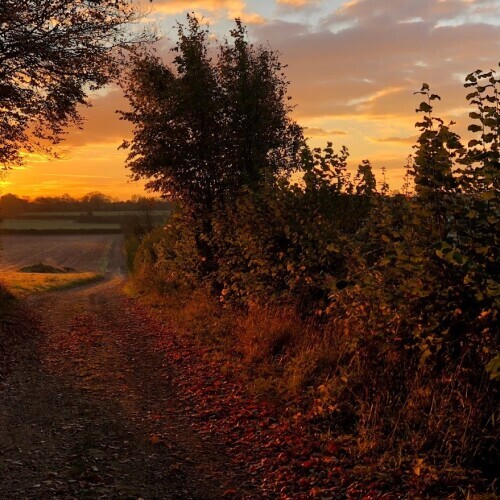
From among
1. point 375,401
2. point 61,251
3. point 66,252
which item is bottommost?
point 66,252

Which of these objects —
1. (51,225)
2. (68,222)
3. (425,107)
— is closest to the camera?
(425,107)

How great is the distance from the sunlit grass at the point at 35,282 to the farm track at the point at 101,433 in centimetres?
1547

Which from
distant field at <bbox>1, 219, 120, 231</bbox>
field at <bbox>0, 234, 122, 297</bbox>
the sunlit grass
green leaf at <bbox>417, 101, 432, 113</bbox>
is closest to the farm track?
green leaf at <bbox>417, 101, 432, 113</bbox>

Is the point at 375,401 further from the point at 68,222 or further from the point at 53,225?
the point at 68,222

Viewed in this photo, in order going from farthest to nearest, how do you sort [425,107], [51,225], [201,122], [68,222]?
[68,222] < [51,225] < [201,122] < [425,107]

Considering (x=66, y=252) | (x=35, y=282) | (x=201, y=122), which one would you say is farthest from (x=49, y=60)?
(x=66, y=252)

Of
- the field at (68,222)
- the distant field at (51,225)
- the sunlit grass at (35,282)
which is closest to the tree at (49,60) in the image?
the sunlit grass at (35,282)

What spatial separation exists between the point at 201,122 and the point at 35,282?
76.9 feet

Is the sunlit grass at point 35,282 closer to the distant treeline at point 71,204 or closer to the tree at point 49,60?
the tree at point 49,60

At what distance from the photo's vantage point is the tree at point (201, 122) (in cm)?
1744

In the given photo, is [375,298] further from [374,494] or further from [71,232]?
[71,232]

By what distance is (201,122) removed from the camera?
1761 cm

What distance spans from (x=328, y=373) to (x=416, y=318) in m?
1.93

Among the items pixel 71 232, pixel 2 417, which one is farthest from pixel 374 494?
pixel 71 232
